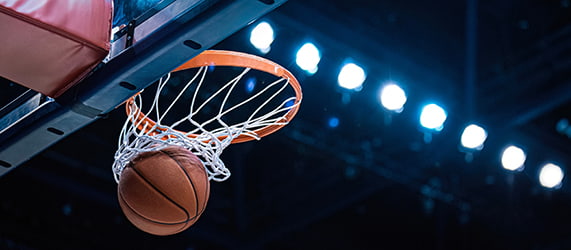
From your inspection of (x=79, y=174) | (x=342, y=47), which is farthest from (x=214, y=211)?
(x=342, y=47)

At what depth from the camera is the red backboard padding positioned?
83.8 inches

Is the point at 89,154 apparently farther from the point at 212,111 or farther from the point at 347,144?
the point at 347,144

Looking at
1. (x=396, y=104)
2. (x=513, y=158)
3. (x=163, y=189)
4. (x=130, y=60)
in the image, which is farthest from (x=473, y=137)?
(x=130, y=60)

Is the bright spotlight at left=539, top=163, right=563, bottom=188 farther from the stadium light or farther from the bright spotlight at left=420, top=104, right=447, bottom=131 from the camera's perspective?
the stadium light

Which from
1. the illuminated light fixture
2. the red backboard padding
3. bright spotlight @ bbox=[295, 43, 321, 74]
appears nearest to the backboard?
the red backboard padding

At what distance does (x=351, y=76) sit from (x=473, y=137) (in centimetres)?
106

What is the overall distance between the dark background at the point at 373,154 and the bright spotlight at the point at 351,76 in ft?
0.26

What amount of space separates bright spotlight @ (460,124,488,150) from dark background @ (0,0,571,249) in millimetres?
50

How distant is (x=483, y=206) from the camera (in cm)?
598

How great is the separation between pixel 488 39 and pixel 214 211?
2432 mm

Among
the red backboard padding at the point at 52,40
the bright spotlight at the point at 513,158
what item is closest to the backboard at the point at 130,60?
the red backboard padding at the point at 52,40

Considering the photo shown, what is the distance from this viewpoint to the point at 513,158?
5191 mm

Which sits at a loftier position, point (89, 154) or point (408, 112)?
point (408, 112)

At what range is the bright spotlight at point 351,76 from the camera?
14.4ft
